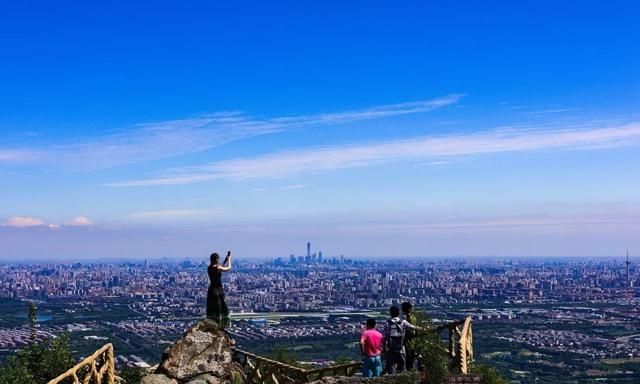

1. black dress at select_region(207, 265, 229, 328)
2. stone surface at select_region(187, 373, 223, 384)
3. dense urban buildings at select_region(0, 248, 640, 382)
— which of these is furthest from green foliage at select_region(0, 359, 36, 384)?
dense urban buildings at select_region(0, 248, 640, 382)

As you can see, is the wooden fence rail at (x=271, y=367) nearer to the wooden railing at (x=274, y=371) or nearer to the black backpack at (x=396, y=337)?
the wooden railing at (x=274, y=371)

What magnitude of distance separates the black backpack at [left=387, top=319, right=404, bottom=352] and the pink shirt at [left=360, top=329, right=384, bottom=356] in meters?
0.26

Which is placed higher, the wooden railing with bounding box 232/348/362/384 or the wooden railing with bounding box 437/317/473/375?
the wooden railing with bounding box 437/317/473/375

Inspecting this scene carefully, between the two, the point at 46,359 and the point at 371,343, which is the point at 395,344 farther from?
the point at 46,359

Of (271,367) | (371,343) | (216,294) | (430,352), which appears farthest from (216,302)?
(430,352)

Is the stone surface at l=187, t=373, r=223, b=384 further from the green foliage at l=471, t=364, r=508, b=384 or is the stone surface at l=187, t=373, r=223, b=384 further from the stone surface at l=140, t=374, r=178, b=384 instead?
the green foliage at l=471, t=364, r=508, b=384

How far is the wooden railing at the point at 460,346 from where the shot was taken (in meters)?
10.9

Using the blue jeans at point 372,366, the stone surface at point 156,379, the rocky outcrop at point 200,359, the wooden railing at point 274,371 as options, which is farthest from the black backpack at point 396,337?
the stone surface at point 156,379

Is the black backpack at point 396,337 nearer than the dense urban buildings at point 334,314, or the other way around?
the black backpack at point 396,337

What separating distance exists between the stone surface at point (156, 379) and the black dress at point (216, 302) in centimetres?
189

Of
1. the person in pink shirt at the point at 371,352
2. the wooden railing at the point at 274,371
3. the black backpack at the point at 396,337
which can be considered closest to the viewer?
the person in pink shirt at the point at 371,352

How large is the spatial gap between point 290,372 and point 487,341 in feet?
234

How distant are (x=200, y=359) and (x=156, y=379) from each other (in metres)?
1.14

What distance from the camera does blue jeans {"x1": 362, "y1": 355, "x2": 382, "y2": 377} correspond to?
11.3 meters
